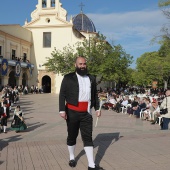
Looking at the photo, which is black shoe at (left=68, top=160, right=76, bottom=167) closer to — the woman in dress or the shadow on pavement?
the shadow on pavement

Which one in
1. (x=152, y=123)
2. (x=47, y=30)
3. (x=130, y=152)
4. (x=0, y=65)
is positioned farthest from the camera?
(x=47, y=30)

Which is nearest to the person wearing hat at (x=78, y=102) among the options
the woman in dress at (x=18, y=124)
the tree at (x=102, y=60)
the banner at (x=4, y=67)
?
the woman in dress at (x=18, y=124)

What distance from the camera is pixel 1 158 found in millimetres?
5332

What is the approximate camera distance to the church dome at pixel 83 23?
202 ft

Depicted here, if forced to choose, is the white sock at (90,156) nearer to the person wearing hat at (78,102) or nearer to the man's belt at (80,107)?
the person wearing hat at (78,102)

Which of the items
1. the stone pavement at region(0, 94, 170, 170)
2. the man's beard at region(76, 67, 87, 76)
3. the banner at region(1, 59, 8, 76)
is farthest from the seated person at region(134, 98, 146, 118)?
the banner at region(1, 59, 8, 76)

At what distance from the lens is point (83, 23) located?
6219 centimetres

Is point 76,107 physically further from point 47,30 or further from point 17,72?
point 47,30

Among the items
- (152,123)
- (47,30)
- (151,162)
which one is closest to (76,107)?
(151,162)

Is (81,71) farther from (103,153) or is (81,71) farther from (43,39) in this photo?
(43,39)

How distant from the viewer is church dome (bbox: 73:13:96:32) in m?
61.6

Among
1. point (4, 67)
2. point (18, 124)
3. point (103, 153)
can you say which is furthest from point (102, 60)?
point (103, 153)

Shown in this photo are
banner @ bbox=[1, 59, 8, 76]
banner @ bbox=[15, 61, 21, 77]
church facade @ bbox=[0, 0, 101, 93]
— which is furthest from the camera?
church facade @ bbox=[0, 0, 101, 93]

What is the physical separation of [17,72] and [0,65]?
12.7 feet
